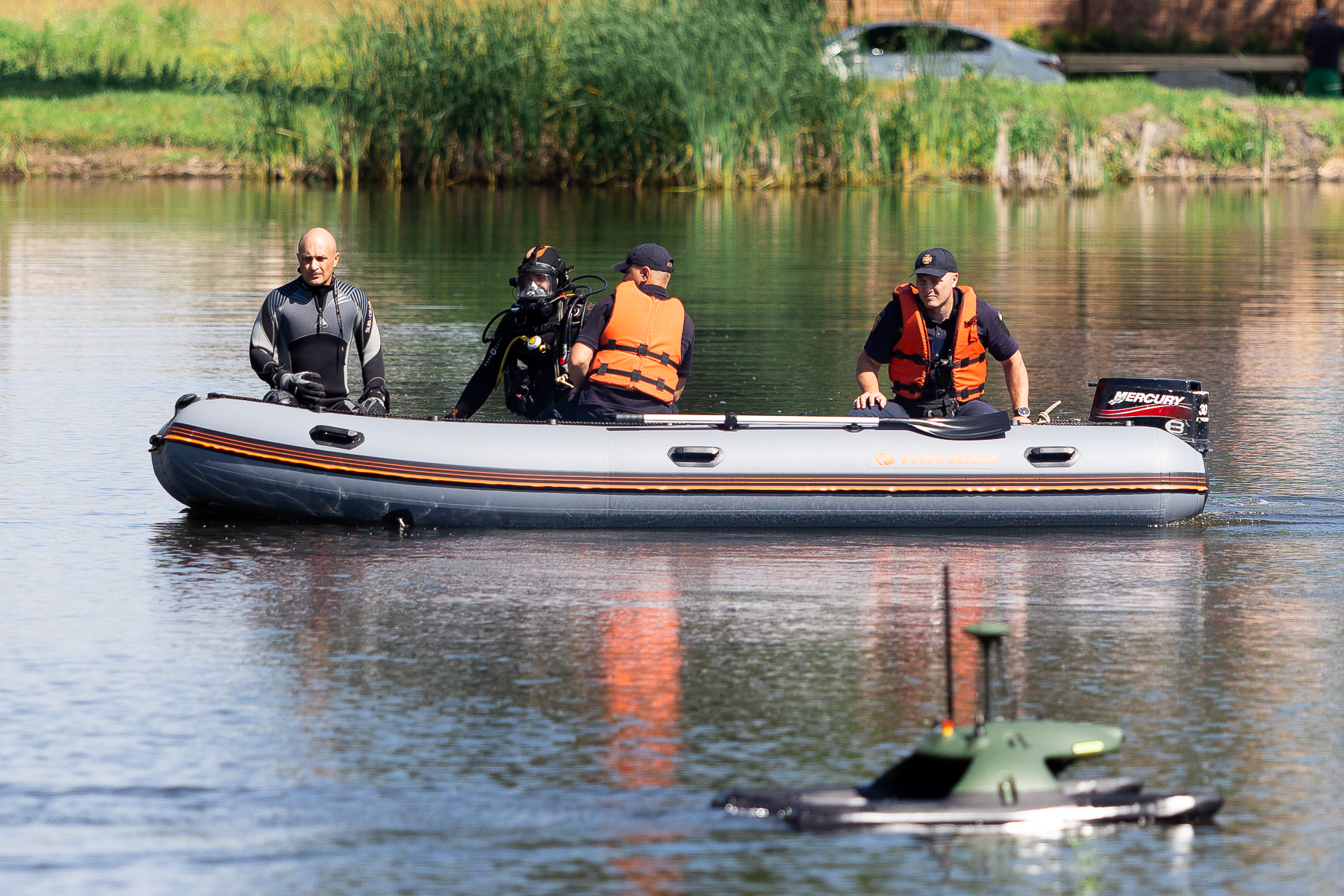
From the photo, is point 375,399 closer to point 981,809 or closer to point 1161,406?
point 1161,406

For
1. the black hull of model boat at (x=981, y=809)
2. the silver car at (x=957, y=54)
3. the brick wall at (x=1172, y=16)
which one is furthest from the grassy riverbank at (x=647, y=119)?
the black hull of model boat at (x=981, y=809)

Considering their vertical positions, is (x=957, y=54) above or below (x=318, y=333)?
above

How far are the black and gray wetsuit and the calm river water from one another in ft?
3.00

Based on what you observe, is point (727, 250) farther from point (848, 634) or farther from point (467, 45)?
point (848, 634)

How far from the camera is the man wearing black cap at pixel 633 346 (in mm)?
10000

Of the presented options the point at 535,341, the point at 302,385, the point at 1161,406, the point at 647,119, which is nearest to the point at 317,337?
the point at 302,385

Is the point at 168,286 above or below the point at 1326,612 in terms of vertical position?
above

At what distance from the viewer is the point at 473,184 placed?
105 ft

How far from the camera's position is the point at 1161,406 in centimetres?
1009

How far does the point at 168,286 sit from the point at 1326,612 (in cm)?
1397

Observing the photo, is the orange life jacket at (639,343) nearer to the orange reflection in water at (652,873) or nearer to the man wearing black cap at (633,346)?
the man wearing black cap at (633,346)

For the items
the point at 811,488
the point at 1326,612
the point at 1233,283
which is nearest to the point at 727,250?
the point at 1233,283

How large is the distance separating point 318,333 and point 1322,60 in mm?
30212

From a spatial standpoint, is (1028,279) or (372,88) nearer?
(1028,279)
